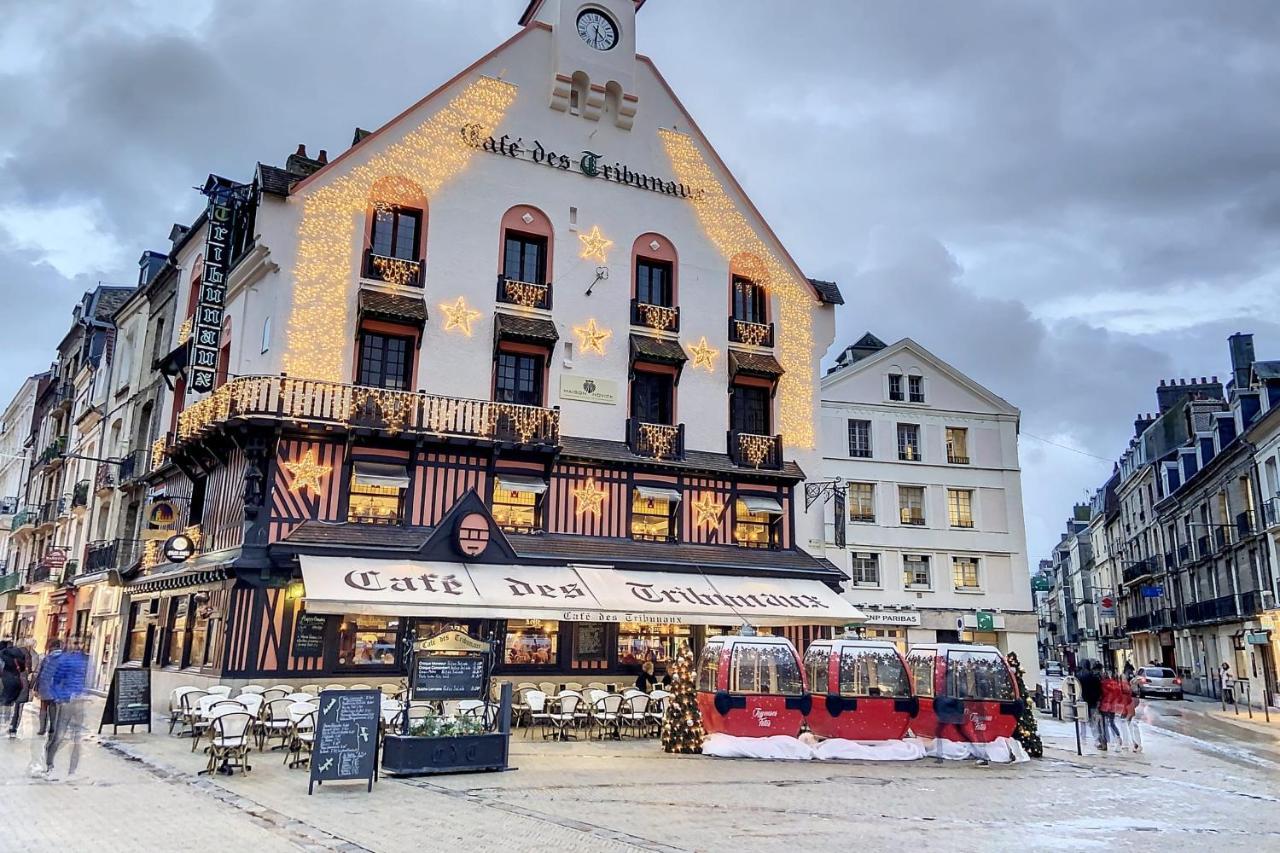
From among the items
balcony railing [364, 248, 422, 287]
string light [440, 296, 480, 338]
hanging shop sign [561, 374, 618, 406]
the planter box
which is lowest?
the planter box

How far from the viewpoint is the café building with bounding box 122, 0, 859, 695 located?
59.8 ft

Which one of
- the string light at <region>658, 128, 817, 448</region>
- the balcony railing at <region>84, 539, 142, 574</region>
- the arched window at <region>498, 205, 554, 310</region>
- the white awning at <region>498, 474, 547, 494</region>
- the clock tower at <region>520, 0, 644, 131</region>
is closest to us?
the white awning at <region>498, 474, 547, 494</region>

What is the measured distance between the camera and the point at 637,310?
22953mm

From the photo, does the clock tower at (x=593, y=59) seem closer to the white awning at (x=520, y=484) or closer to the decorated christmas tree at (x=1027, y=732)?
the white awning at (x=520, y=484)

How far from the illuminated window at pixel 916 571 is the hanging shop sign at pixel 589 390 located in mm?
14130

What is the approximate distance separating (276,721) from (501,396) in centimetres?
908

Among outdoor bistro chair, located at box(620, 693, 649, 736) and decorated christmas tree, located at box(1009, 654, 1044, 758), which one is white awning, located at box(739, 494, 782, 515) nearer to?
outdoor bistro chair, located at box(620, 693, 649, 736)

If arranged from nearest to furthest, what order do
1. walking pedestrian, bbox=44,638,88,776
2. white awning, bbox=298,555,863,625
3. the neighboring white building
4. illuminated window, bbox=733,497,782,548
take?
walking pedestrian, bbox=44,638,88,776 → white awning, bbox=298,555,863,625 → illuminated window, bbox=733,497,782,548 → the neighboring white building

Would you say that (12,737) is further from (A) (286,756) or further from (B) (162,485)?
(B) (162,485)

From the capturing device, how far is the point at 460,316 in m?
20.8

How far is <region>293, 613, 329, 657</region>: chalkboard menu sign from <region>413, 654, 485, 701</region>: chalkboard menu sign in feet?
20.6

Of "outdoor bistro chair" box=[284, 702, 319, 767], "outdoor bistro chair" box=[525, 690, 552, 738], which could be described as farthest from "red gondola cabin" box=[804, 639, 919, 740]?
"outdoor bistro chair" box=[284, 702, 319, 767]

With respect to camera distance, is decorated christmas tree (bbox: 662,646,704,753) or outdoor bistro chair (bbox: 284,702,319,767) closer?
Result: outdoor bistro chair (bbox: 284,702,319,767)

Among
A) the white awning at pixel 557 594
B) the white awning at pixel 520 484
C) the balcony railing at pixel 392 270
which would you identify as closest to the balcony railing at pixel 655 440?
the white awning at pixel 520 484
